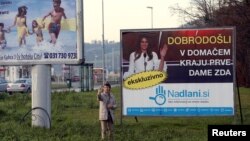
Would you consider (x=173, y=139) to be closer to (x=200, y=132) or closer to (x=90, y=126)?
(x=200, y=132)

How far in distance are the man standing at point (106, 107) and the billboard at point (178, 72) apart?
3730mm

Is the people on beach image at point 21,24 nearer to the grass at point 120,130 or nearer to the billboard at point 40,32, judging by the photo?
the billboard at point 40,32

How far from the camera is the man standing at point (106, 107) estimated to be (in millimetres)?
13930

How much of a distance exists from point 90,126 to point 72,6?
3.45m

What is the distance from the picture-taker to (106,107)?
46.0 ft

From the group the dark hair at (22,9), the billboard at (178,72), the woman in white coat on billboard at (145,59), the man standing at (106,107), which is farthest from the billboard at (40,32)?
the man standing at (106,107)

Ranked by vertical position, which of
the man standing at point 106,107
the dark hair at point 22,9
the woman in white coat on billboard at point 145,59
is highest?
the dark hair at point 22,9

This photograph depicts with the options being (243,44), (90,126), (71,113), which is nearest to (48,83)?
(90,126)

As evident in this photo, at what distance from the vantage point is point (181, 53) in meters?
17.6

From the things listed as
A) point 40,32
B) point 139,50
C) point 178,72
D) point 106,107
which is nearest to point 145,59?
point 139,50

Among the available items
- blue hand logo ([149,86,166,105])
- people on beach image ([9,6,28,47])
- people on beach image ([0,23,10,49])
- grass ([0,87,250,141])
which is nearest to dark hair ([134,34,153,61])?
blue hand logo ([149,86,166,105])

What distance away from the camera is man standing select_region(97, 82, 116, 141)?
1393cm

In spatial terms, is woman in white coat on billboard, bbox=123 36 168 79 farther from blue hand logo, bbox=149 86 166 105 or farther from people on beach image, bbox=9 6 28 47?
people on beach image, bbox=9 6 28 47

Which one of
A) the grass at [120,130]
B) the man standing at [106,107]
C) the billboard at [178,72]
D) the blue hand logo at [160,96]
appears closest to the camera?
the man standing at [106,107]
